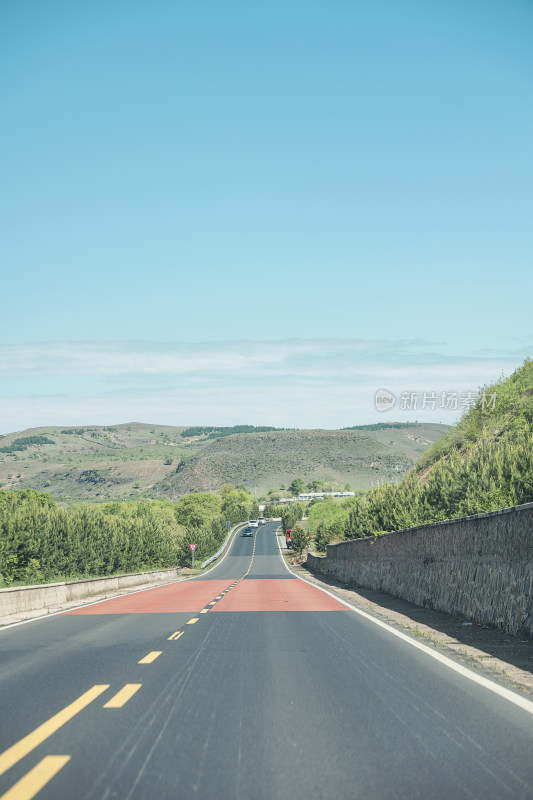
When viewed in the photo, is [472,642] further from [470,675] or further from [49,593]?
[49,593]

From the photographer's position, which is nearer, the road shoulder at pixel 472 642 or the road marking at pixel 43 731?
the road marking at pixel 43 731

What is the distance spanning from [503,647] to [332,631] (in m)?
3.38

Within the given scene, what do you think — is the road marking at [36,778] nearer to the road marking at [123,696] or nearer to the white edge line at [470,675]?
the road marking at [123,696]

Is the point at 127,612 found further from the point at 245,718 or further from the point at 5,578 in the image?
the point at 5,578

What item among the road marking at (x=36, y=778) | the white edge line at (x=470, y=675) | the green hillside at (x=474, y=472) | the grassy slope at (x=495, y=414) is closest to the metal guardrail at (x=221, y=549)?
the green hillside at (x=474, y=472)

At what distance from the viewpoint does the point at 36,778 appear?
5004 millimetres

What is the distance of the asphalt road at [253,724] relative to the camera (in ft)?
16.1

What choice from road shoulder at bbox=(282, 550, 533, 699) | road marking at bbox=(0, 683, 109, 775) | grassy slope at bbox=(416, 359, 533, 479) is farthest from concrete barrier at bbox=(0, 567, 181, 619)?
grassy slope at bbox=(416, 359, 533, 479)

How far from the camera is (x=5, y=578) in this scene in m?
40.4

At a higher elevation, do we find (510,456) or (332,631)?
(510,456)

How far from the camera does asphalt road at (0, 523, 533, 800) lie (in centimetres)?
492

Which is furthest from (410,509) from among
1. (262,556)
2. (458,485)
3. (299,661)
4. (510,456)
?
(262,556)

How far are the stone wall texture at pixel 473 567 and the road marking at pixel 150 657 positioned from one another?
5343mm

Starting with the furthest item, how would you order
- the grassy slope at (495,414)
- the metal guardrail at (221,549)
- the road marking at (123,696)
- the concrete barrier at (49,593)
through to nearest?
the metal guardrail at (221,549) → the grassy slope at (495,414) → the concrete barrier at (49,593) → the road marking at (123,696)
